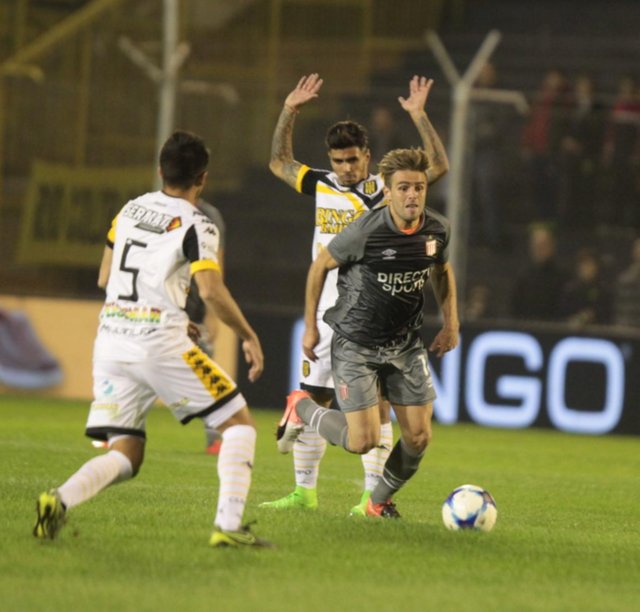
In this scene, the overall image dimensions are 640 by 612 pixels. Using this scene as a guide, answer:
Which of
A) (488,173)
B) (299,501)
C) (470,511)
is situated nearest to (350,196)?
(299,501)

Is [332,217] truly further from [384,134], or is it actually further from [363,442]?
[384,134]

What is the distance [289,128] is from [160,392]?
2680 millimetres

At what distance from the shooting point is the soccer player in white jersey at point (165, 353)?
6691 mm

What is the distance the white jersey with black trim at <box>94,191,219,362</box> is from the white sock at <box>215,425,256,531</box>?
1.49 ft

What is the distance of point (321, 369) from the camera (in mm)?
8703

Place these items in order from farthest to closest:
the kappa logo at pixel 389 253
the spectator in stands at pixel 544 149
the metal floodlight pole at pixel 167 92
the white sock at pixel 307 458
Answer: the metal floodlight pole at pixel 167 92 → the spectator in stands at pixel 544 149 → the white sock at pixel 307 458 → the kappa logo at pixel 389 253

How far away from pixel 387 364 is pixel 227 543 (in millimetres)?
1594

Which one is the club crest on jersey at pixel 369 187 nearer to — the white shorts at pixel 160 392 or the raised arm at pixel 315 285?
the raised arm at pixel 315 285

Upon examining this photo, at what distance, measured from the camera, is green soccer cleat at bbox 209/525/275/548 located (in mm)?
6707

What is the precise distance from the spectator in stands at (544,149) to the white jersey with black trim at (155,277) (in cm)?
954

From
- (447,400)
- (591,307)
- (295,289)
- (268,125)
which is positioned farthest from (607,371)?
(268,125)

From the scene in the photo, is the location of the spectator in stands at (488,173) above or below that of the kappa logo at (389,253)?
above

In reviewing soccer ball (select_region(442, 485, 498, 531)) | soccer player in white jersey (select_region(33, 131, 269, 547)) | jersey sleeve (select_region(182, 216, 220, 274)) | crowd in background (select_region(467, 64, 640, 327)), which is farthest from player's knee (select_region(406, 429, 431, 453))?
crowd in background (select_region(467, 64, 640, 327))

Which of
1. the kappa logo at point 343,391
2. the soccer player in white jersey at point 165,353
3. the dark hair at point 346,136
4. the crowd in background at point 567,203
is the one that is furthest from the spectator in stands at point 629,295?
the soccer player in white jersey at point 165,353
